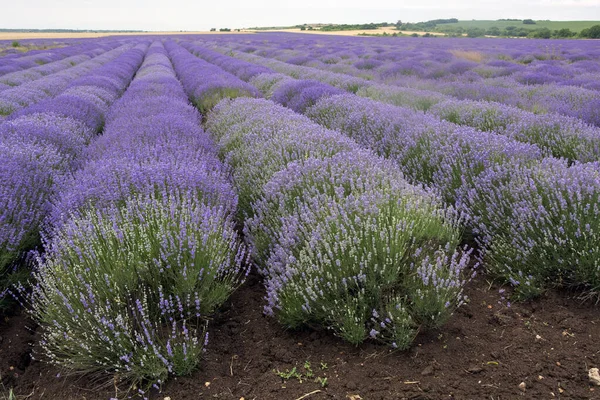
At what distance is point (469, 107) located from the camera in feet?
20.5

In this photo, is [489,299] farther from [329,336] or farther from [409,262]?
[329,336]

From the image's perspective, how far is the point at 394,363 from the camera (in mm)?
2287

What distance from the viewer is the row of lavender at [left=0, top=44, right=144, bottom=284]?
3.25m

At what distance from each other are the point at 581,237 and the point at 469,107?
382cm

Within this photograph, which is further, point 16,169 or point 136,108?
point 136,108

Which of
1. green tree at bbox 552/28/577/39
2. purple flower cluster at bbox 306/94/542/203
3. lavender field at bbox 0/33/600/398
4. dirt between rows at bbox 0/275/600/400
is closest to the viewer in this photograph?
dirt between rows at bbox 0/275/600/400

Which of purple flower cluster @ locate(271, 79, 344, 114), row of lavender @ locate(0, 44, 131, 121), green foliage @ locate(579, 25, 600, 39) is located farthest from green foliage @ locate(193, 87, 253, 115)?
green foliage @ locate(579, 25, 600, 39)

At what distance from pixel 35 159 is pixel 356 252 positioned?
319 cm

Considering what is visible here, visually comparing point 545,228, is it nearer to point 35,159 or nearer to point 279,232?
point 279,232

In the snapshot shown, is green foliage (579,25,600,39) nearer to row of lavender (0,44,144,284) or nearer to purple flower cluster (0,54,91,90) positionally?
purple flower cluster (0,54,91,90)

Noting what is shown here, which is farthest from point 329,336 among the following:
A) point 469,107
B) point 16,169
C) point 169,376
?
point 469,107

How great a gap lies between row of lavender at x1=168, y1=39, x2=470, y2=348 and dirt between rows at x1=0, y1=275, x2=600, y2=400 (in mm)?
113

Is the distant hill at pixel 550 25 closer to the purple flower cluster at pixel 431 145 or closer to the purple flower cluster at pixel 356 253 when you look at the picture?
the purple flower cluster at pixel 431 145

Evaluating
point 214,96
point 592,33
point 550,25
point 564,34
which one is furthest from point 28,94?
point 550,25
